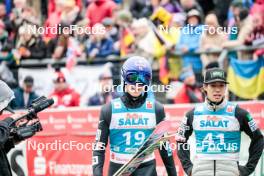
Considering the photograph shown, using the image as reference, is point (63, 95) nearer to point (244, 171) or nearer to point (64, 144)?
point (64, 144)

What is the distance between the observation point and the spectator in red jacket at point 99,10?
1764cm

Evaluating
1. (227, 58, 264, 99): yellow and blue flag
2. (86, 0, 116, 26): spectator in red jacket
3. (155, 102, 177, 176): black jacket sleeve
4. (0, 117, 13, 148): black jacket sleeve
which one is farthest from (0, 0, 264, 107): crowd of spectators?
(0, 117, 13, 148): black jacket sleeve

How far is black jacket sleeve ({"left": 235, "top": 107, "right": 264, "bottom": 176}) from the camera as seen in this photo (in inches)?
410

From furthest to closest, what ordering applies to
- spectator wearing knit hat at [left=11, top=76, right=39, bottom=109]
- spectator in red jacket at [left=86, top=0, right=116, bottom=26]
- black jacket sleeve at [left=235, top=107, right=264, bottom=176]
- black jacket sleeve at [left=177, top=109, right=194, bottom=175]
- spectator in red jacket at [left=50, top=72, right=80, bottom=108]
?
spectator in red jacket at [left=86, top=0, right=116, bottom=26], spectator wearing knit hat at [left=11, top=76, right=39, bottom=109], spectator in red jacket at [left=50, top=72, right=80, bottom=108], black jacket sleeve at [left=177, top=109, right=194, bottom=175], black jacket sleeve at [left=235, top=107, right=264, bottom=176]

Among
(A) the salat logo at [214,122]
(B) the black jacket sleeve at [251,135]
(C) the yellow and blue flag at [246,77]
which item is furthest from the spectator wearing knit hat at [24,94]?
(B) the black jacket sleeve at [251,135]

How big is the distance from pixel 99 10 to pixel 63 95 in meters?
2.29

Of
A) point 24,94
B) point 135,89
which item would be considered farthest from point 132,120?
point 24,94

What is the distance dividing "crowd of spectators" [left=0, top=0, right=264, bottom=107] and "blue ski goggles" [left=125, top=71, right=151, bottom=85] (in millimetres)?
4659

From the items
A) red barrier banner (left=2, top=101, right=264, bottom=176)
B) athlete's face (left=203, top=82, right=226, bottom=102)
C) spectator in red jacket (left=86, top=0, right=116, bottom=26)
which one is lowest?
red barrier banner (left=2, top=101, right=264, bottom=176)

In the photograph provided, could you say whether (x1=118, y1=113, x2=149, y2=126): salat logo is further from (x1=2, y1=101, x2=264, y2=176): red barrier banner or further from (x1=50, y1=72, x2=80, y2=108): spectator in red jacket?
(x1=50, y1=72, x2=80, y2=108): spectator in red jacket

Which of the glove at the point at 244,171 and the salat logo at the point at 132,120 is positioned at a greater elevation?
the salat logo at the point at 132,120

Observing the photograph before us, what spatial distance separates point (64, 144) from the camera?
14.3 metres

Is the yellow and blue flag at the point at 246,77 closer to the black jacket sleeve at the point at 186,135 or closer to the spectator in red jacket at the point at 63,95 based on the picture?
the spectator in red jacket at the point at 63,95

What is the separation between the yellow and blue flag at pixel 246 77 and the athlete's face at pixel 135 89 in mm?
4958
